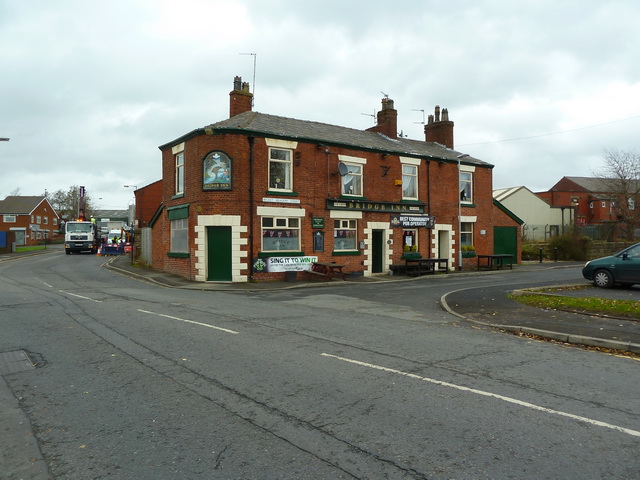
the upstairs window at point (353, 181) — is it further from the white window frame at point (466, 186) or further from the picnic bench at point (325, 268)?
the white window frame at point (466, 186)

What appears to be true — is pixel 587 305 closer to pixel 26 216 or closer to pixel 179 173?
pixel 179 173

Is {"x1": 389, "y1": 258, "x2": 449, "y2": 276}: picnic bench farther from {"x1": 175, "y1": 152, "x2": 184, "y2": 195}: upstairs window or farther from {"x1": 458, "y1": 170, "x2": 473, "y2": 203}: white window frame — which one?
{"x1": 175, "y1": 152, "x2": 184, "y2": 195}: upstairs window

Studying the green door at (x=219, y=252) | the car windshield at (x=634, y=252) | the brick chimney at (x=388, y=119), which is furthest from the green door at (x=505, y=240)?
the green door at (x=219, y=252)

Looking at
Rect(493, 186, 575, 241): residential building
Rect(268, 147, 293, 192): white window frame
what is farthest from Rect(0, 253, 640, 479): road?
Rect(493, 186, 575, 241): residential building

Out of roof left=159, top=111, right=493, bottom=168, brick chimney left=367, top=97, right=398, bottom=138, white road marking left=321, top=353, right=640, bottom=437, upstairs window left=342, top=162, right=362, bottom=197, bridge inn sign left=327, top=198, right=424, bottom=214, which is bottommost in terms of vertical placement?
white road marking left=321, top=353, right=640, bottom=437

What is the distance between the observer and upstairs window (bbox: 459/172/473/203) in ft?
91.1

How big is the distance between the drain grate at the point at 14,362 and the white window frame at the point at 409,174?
66.5 feet

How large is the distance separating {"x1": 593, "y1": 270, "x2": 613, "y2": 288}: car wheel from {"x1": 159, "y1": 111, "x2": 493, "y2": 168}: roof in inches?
447

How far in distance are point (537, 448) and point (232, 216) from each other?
16591 millimetres

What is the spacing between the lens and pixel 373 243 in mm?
23891

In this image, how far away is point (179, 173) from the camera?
2219 centimetres

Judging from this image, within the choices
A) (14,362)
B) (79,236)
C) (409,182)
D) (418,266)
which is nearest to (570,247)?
(409,182)

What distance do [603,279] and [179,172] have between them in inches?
722

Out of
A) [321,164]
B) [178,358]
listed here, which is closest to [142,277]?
[321,164]
